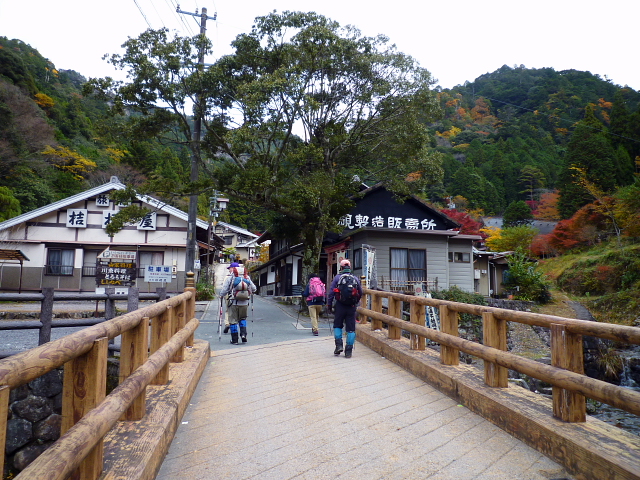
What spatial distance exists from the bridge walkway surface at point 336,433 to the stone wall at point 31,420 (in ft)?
8.08

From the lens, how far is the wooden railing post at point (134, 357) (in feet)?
10.9

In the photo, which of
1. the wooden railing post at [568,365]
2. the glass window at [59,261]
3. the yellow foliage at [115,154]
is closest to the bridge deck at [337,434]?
the wooden railing post at [568,365]

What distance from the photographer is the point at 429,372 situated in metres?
5.68

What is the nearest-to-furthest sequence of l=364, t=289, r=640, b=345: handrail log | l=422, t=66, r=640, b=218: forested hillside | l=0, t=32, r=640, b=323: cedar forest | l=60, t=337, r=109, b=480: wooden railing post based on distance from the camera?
l=60, t=337, r=109, b=480: wooden railing post, l=364, t=289, r=640, b=345: handrail log, l=0, t=32, r=640, b=323: cedar forest, l=422, t=66, r=640, b=218: forested hillside

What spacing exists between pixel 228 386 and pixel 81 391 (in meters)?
3.46

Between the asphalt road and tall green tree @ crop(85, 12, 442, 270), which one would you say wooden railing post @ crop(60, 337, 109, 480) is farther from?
tall green tree @ crop(85, 12, 442, 270)

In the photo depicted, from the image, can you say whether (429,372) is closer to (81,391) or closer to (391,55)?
(81,391)

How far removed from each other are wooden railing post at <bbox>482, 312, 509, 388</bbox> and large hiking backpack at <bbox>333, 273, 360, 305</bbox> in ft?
10.2

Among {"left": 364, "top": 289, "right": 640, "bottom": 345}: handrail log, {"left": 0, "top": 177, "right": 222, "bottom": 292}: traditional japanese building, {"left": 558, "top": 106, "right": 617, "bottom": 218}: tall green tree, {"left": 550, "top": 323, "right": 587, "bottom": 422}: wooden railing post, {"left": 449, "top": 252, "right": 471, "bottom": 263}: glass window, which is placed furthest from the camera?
{"left": 558, "top": 106, "right": 617, "bottom": 218}: tall green tree

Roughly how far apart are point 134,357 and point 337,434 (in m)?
1.80

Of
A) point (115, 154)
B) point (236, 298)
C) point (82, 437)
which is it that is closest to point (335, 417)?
point (82, 437)

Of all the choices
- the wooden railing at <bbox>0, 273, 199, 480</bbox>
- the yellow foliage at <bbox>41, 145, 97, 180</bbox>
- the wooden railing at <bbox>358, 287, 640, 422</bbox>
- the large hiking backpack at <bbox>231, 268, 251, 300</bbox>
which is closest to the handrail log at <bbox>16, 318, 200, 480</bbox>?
the wooden railing at <bbox>0, 273, 199, 480</bbox>

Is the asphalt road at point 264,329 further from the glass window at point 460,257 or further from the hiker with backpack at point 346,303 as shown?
the glass window at point 460,257

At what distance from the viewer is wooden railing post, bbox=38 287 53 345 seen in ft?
22.3
